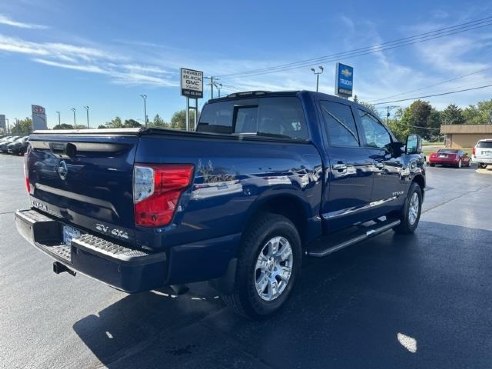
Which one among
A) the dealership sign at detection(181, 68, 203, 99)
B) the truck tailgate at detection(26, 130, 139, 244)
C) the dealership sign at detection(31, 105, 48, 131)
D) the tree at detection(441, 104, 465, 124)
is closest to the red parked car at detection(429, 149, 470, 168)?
the dealership sign at detection(181, 68, 203, 99)

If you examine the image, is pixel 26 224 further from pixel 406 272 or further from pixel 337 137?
pixel 406 272

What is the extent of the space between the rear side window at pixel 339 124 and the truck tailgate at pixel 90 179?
234 cm

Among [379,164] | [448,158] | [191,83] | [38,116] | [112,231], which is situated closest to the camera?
[112,231]

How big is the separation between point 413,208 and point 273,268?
4.07 metres

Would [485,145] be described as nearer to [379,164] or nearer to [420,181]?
[420,181]

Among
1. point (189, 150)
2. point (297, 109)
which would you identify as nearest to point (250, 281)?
point (189, 150)

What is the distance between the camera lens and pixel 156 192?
8.18ft

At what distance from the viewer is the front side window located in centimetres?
506

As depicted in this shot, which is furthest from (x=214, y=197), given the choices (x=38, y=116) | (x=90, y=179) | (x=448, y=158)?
(x=38, y=116)

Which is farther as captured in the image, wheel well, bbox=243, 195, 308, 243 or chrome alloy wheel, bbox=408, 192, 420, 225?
chrome alloy wheel, bbox=408, 192, 420, 225

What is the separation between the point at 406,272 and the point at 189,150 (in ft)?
11.1

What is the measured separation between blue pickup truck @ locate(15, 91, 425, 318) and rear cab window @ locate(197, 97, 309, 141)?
0.05 ft

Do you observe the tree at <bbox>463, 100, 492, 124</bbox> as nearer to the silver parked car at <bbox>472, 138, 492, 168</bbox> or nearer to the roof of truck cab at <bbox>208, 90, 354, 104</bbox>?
the silver parked car at <bbox>472, 138, 492, 168</bbox>

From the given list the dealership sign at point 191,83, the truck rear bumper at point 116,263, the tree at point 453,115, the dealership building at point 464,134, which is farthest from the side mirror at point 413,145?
the tree at point 453,115
